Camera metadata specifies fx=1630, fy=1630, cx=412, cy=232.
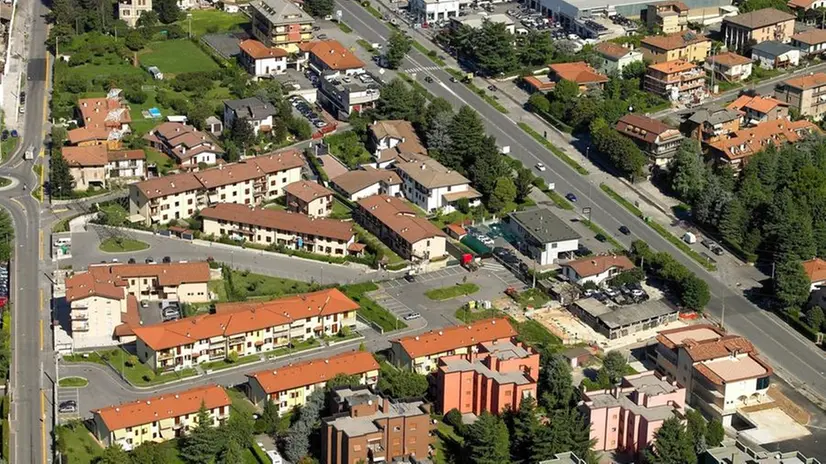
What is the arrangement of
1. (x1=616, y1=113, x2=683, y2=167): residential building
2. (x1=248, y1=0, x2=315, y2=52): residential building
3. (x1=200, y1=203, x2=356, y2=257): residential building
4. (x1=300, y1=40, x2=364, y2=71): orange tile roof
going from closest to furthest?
(x1=200, y1=203, x2=356, y2=257): residential building
(x1=616, y1=113, x2=683, y2=167): residential building
(x1=300, y1=40, x2=364, y2=71): orange tile roof
(x1=248, y1=0, x2=315, y2=52): residential building

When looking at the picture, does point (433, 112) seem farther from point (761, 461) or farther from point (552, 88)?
point (761, 461)

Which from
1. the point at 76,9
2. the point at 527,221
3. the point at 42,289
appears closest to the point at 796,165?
the point at 527,221

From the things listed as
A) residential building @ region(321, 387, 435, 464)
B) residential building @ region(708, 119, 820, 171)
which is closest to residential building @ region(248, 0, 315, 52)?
residential building @ region(708, 119, 820, 171)

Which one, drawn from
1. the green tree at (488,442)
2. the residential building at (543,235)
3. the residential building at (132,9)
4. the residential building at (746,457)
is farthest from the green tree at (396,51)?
the residential building at (746,457)

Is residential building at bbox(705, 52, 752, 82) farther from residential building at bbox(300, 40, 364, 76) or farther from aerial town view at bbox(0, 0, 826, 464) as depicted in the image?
residential building at bbox(300, 40, 364, 76)

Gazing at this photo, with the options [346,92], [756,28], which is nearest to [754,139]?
[756,28]

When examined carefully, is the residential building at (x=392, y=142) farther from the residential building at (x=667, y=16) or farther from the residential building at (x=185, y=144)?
the residential building at (x=667, y=16)

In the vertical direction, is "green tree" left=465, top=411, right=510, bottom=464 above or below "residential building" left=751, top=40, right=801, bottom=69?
below
